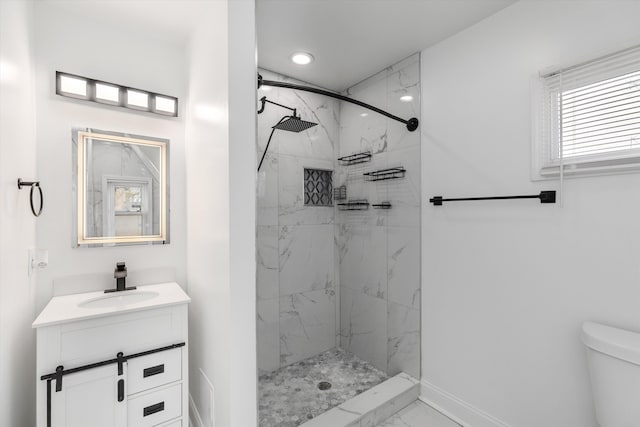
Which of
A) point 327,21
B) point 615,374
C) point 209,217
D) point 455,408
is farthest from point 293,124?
point 455,408

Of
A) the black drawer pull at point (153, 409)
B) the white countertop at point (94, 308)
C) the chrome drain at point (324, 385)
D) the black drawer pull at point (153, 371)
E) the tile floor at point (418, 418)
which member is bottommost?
the tile floor at point (418, 418)

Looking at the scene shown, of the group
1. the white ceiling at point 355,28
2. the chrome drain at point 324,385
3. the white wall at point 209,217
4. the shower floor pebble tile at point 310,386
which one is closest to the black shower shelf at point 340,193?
the white ceiling at point 355,28

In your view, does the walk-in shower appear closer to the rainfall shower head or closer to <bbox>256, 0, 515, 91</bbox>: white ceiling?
the rainfall shower head

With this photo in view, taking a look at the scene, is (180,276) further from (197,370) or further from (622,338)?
(622,338)

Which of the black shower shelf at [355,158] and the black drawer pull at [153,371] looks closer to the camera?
the black drawer pull at [153,371]

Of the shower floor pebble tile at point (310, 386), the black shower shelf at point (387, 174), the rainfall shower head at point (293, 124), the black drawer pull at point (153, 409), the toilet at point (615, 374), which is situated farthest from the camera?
the black shower shelf at point (387, 174)

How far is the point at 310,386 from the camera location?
7.77 feet

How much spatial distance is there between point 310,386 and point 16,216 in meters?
2.11

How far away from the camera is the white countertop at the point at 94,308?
4.53ft

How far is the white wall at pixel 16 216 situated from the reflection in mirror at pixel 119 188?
215mm

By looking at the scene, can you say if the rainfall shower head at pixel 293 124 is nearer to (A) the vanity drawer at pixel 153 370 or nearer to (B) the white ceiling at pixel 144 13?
(B) the white ceiling at pixel 144 13

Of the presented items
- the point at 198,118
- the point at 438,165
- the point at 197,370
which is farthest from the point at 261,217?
the point at 438,165

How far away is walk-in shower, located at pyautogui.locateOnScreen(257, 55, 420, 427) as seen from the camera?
7.57 feet

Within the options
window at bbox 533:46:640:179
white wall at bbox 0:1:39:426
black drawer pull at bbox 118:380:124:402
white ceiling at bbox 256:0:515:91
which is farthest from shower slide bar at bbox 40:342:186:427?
window at bbox 533:46:640:179
